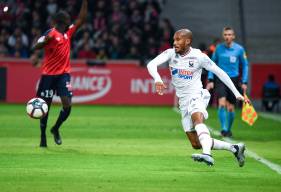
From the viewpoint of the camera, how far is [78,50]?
2964 centimetres

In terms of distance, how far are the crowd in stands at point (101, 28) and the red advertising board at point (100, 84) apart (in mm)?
1023

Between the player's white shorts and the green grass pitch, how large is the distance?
69 cm

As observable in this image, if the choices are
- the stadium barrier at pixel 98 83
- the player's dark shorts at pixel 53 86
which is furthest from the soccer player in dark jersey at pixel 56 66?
the stadium barrier at pixel 98 83

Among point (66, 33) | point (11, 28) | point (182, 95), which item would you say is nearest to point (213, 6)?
point (11, 28)

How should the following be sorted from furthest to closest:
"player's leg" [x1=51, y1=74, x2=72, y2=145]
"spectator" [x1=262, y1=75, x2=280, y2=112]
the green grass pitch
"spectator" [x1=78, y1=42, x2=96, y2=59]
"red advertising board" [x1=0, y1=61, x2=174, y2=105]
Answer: "spectator" [x1=78, y1=42, x2=96, y2=59]
"red advertising board" [x1=0, y1=61, x2=174, y2=105]
"spectator" [x1=262, y1=75, x2=280, y2=112]
"player's leg" [x1=51, y1=74, x2=72, y2=145]
the green grass pitch

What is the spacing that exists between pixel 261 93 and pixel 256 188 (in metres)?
18.5

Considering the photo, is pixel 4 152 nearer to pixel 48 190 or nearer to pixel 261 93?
pixel 48 190

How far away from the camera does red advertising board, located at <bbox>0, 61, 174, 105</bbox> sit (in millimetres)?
27656

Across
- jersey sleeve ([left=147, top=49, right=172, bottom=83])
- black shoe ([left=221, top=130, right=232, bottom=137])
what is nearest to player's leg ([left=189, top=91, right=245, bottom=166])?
jersey sleeve ([left=147, top=49, right=172, bottom=83])

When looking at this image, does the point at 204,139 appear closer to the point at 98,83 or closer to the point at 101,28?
the point at 98,83

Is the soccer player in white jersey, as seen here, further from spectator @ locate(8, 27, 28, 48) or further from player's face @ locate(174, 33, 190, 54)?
spectator @ locate(8, 27, 28, 48)

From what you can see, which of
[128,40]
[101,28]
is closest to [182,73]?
[128,40]

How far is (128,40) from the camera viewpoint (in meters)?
30.1

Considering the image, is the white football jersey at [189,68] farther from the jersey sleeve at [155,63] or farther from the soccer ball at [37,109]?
the soccer ball at [37,109]
